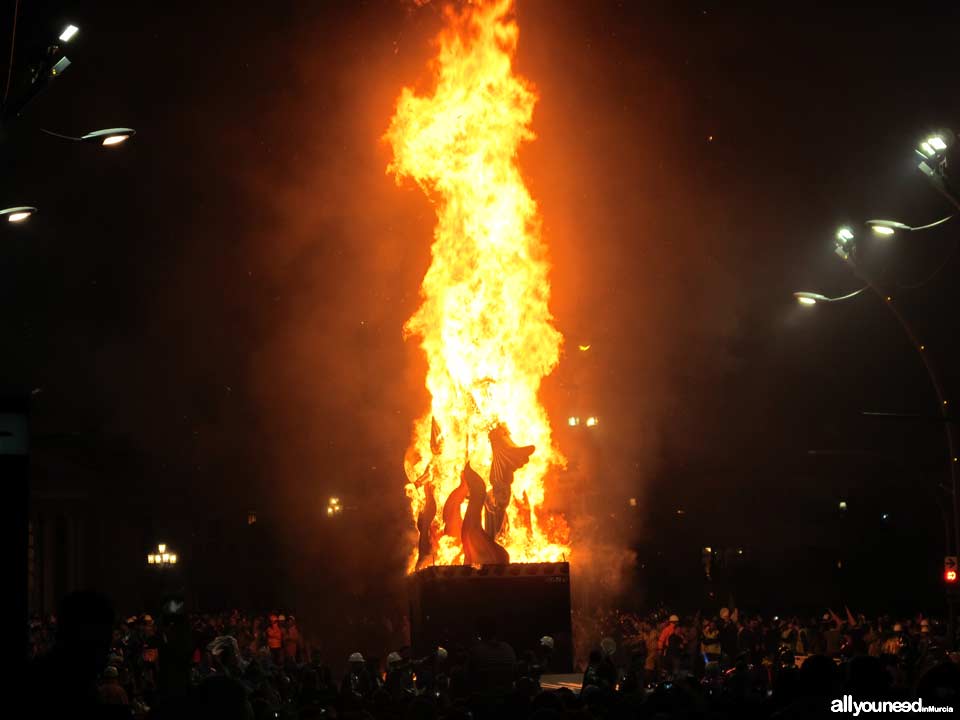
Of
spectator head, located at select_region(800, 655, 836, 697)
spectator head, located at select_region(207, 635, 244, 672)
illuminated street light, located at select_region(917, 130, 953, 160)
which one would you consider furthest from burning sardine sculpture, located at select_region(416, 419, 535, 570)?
spectator head, located at select_region(800, 655, 836, 697)

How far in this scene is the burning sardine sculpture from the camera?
27.1 metres

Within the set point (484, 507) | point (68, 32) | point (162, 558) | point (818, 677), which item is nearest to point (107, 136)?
point (68, 32)

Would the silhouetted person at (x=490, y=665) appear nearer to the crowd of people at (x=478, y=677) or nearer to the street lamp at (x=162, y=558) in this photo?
the crowd of people at (x=478, y=677)

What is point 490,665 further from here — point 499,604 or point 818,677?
point 499,604

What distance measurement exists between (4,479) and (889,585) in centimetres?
4048

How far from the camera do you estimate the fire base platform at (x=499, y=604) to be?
24.4 metres

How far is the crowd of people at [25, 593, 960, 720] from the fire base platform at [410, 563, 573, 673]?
1.98ft

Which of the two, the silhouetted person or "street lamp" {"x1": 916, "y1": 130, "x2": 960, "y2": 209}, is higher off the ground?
"street lamp" {"x1": 916, "y1": 130, "x2": 960, "y2": 209}

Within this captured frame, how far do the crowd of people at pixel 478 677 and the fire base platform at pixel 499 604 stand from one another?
604 millimetres

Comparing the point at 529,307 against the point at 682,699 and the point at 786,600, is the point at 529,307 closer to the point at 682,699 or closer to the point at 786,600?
the point at 786,600

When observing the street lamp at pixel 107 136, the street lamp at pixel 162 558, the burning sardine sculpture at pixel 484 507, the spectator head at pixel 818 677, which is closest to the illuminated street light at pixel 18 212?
the street lamp at pixel 107 136

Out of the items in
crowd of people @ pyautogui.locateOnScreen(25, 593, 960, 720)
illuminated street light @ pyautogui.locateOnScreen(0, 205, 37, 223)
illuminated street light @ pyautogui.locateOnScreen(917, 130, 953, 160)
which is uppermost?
illuminated street light @ pyautogui.locateOnScreen(917, 130, 953, 160)

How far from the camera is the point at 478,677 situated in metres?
12.1

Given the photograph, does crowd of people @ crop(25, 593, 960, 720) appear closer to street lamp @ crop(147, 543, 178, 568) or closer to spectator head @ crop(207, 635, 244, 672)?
spectator head @ crop(207, 635, 244, 672)
